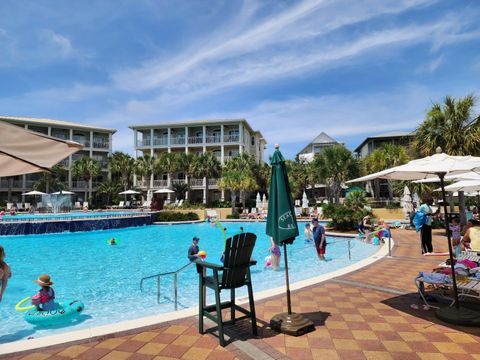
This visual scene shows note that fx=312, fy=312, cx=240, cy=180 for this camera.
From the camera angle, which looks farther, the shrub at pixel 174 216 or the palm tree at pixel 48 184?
the palm tree at pixel 48 184

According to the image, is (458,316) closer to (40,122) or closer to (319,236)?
(319,236)

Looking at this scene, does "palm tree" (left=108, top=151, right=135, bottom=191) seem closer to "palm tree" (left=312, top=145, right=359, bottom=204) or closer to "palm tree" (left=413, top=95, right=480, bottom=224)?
"palm tree" (left=312, top=145, right=359, bottom=204)

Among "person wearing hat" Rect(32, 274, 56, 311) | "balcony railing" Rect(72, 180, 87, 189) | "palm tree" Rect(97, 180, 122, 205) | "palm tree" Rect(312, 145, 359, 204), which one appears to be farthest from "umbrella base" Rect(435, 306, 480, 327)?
"balcony railing" Rect(72, 180, 87, 189)

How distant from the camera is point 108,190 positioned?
4541cm

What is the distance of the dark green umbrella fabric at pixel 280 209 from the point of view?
4066mm

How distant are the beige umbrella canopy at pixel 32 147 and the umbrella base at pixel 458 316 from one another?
5.07 meters

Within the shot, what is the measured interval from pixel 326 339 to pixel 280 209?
1.67m

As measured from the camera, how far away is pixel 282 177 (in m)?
4.16

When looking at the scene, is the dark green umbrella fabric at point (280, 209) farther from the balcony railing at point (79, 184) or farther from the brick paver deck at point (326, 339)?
the balcony railing at point (79, 184)

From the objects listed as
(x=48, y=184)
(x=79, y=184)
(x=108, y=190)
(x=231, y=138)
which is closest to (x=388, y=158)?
(x=231, y=138)

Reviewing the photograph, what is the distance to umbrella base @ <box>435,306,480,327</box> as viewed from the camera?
4148mm

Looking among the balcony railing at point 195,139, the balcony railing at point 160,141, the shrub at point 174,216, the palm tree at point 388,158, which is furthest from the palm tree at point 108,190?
the palm tree at point 388,158

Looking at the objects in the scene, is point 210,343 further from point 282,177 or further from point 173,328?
point 282,177

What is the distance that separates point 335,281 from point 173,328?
3.73 metres
